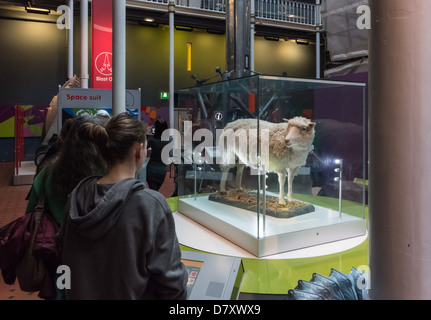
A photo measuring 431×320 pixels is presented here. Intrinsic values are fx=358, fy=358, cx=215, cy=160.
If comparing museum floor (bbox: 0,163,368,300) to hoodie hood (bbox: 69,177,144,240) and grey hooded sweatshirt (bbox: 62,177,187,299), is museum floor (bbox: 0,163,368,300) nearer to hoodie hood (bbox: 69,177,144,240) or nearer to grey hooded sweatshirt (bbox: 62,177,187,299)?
grey hooded sweatshirt (bbox: 62,177,187,299)

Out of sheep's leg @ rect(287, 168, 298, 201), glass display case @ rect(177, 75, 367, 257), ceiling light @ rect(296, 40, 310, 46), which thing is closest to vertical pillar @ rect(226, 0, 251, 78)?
glass display case @ rect(177, 75, 367, 257)

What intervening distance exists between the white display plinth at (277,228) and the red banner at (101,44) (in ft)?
10.7

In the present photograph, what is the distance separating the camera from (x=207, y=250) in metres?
2.70

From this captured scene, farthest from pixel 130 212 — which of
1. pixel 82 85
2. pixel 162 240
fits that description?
pixel 82 85

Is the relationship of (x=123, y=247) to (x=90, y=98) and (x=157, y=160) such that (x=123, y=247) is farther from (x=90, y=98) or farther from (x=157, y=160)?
(x=157, y=160)

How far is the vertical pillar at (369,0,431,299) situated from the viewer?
1.07m

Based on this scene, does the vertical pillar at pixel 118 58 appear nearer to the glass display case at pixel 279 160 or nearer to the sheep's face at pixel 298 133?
the glass display case at pixel 279 160

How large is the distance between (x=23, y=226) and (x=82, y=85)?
6.88m

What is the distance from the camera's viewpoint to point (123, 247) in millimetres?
1304

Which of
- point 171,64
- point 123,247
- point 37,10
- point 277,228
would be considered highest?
point 37,10

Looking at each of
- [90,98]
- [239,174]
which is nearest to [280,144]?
[239,174]

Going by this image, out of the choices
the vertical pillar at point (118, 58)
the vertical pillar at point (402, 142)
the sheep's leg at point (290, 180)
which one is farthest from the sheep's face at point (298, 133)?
the vertical pillar at point (402, 142)

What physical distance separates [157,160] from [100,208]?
371cm

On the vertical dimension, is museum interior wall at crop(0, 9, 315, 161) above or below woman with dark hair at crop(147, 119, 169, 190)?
above
